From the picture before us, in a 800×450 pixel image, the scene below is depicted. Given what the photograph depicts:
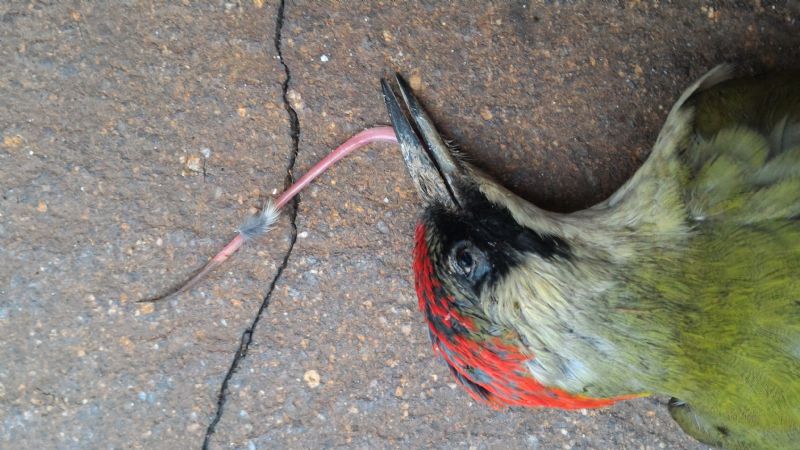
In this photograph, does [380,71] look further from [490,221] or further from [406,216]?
[490,221]

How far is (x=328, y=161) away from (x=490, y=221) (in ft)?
3.07

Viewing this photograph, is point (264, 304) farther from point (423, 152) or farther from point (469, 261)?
point (469, 261)

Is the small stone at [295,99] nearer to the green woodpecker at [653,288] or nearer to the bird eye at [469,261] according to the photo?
the green woodpecker at [653,288]

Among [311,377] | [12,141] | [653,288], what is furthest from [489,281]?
[12,141]

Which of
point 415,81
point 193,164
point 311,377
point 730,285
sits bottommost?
point 311,377

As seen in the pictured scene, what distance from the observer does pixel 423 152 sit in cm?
269

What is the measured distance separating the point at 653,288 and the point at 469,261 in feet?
2.23

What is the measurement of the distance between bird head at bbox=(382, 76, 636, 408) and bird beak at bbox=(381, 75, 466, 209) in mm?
38

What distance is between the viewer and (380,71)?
298 cm

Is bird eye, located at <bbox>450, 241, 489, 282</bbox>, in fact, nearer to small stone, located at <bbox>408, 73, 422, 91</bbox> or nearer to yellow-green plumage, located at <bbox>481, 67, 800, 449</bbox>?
yellow-green plumage, located at <bbox>481, 67, 800, 449</bbox>

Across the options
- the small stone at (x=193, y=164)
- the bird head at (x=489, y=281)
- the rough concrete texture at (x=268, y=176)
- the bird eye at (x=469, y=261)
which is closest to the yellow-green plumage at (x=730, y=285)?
the bird head at (x=489, y=281)

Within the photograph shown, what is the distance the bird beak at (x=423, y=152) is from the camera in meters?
2.59

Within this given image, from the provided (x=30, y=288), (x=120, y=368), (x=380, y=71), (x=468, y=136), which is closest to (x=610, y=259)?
(x=468, y=136)

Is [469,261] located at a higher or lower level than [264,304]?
higher
